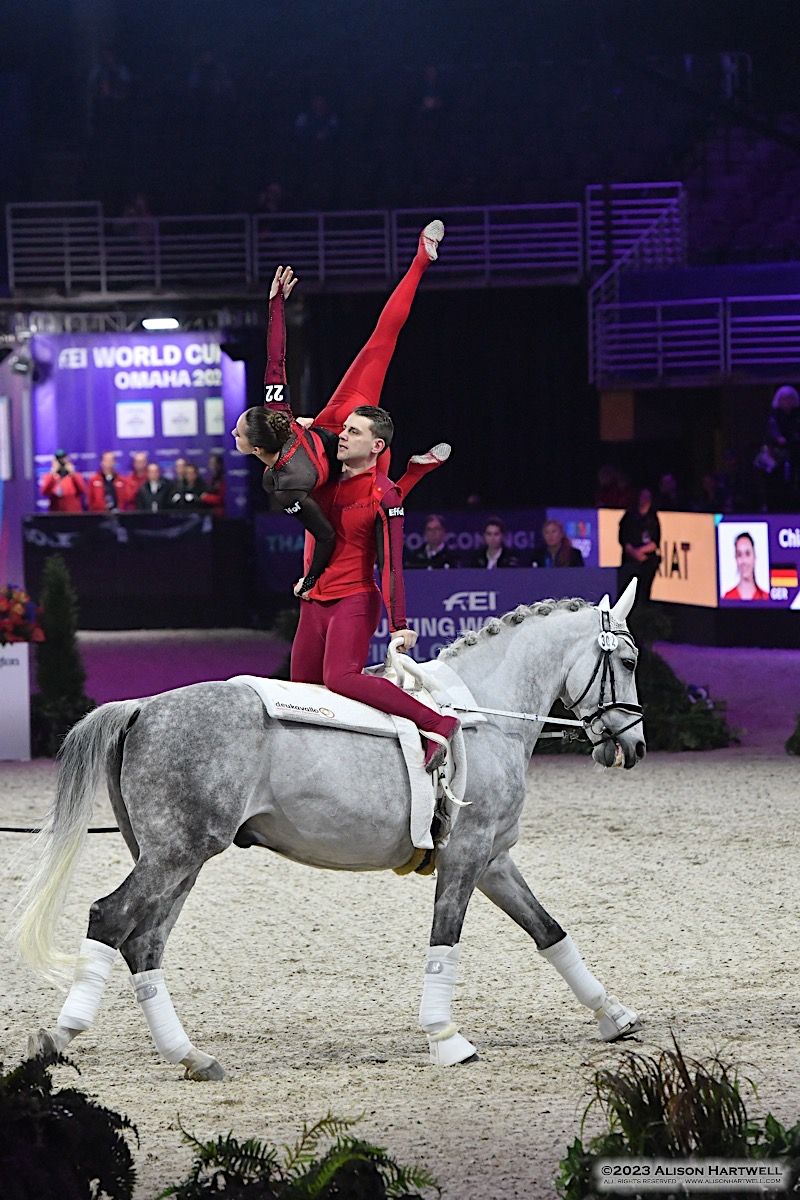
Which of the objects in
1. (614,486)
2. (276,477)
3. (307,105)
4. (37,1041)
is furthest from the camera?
(307,105)

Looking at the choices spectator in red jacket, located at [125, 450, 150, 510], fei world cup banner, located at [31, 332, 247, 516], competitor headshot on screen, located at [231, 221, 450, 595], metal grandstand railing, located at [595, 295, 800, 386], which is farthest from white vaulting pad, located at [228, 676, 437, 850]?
fei world cup banner, located at [31, 332, 247, 516]

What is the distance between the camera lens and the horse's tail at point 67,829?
20.1 ft

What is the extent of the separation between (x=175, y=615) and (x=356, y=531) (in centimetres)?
1754

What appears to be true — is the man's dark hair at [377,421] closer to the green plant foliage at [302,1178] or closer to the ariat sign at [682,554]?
the green plant foliage at [302,1178]

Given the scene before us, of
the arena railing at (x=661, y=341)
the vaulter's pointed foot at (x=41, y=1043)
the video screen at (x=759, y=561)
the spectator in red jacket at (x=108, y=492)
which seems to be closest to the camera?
the vaulter's pointed foot at (x=41, y=1043)

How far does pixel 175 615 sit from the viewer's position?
23750 millimetres

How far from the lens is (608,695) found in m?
6.80

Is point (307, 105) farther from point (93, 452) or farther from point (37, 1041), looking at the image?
point (37, 1041)

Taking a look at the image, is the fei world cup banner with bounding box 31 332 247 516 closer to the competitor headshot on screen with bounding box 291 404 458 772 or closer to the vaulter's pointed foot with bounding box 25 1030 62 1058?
the competitor headshot on screen with bounding box 291 404 458 772

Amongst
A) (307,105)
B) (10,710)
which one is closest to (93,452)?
(307,105)

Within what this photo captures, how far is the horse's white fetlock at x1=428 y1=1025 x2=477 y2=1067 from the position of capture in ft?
20.1

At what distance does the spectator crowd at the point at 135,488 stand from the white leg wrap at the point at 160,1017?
1865cm

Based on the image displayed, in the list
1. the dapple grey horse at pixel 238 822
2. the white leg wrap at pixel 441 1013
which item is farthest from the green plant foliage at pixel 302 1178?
the white leg wrap at pixel 441 1013

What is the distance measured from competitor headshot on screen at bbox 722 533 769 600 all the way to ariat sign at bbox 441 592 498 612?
19.4 feet
